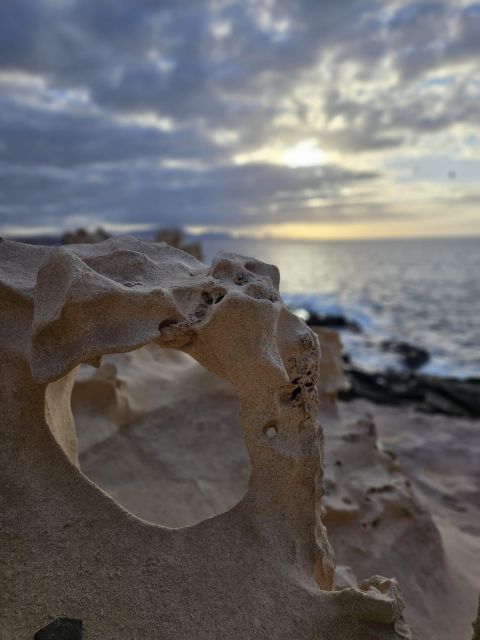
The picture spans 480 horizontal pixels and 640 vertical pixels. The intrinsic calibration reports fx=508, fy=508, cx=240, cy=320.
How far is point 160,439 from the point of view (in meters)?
4.36

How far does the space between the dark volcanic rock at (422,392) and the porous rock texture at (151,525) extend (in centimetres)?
673

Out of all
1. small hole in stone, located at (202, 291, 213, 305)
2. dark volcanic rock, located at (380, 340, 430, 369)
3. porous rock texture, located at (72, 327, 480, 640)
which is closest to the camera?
small hole in stone, located at (202, 291, 213, 305)

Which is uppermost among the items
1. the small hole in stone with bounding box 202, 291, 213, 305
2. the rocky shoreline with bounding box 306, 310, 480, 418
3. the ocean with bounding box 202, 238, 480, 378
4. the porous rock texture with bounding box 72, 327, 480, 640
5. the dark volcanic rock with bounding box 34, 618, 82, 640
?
the small hole in stone with bounding box 202, 291, 213, 305

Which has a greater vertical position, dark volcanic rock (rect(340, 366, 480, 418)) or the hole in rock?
the hole in rock

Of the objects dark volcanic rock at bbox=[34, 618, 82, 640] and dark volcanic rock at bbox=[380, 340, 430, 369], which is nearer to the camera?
dark volcanic rock at bbox=[34, 618, 82, 640]

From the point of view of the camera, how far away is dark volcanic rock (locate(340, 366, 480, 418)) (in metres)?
8.88

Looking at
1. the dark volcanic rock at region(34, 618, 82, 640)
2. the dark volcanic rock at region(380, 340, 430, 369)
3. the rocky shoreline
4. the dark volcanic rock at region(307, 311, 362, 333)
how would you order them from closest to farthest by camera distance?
1. the dark volcanic rock at region(34, 618, 82, 640)
2. the rocky shoreline
3. the dark volcanic rock at region(380, 340, 430, 369)
4. the dark volcanic rock at region(307, 311, 362, 333)

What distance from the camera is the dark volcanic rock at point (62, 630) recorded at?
1.89m

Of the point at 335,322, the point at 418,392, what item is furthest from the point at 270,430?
the point at 335,322

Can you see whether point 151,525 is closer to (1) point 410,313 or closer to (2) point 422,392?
(2) point 422,392

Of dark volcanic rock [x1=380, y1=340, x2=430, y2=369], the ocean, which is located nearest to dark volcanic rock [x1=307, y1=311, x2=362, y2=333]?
the ocean

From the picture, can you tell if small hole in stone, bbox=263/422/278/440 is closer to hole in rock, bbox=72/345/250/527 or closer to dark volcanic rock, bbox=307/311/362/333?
hole in rock, bbox=72/345/250/527

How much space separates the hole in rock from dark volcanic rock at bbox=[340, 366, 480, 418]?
15.5ft

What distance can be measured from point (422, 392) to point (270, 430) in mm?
7827
